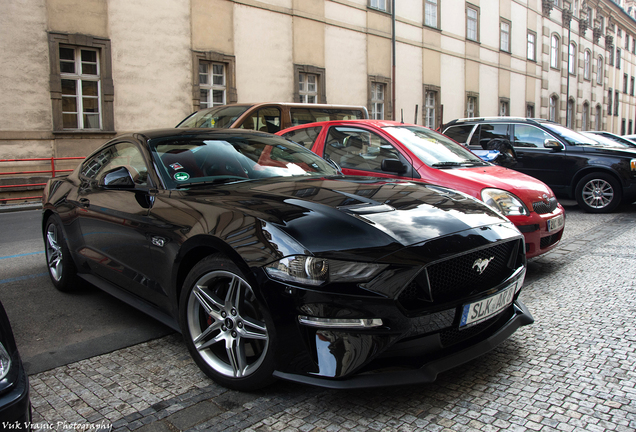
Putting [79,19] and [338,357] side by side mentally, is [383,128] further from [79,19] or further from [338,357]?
[79,19]

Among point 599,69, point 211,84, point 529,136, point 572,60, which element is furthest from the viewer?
point 599,69

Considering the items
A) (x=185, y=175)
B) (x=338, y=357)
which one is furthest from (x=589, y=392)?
(x=185, y=175)

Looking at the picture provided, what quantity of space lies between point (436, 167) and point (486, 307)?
120 inches

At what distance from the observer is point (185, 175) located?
3.42 m

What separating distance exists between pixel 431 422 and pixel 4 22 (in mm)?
13497

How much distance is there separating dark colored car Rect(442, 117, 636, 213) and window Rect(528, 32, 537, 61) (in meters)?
25.9

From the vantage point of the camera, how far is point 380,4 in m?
21.7

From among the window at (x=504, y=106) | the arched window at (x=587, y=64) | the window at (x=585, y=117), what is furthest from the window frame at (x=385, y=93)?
the arched window at (x=587, y=64)

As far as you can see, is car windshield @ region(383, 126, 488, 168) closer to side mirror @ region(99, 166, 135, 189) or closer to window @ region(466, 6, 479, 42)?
side mirror @ region(99, 166, 135, 189)

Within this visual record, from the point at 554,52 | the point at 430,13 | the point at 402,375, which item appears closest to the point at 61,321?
the point at 402,375

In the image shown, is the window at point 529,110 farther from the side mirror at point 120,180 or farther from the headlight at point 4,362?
the headlight at point 4,362

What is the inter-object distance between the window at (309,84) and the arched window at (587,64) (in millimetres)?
30684

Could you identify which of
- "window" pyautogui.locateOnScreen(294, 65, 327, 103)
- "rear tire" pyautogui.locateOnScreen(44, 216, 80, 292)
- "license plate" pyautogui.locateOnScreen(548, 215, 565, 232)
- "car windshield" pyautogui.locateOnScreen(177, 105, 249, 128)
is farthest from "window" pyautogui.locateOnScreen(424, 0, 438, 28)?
"rear tire" pyautogui.locateOnScreen(44, 216, 80, 292)

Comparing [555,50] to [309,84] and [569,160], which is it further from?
[569,160]
